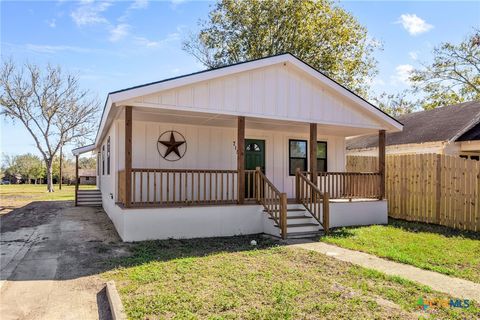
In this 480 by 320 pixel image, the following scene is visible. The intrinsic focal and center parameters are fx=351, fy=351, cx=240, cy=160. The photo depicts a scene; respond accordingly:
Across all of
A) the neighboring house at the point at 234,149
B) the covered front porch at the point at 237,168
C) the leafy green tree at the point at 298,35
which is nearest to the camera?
the neighboring house at the point at 234,149

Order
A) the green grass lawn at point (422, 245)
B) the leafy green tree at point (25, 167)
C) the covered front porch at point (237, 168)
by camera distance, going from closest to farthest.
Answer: the green grass lawn at point (422, 245)
the covered front porch at point (237, 168)
the leafy green tree at point (25, 167)

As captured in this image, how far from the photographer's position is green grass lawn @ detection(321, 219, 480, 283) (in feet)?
20.5

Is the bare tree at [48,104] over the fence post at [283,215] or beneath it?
over

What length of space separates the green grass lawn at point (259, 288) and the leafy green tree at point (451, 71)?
21.7m

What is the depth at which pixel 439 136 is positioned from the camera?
13.9 metres

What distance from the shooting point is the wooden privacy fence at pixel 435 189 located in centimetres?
954

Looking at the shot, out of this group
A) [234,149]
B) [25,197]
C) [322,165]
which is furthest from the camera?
[25,197]

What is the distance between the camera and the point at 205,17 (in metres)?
23.3

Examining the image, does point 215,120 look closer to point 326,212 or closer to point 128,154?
point 128,154

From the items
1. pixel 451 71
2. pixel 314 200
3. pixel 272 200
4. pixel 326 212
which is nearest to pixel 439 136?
pixel 314 200

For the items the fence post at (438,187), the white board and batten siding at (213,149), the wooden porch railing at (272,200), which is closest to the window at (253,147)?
the white board and batten siding at (213,149)

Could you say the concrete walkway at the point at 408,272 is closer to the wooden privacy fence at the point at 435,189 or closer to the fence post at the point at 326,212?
the fence post at the point at 326,212

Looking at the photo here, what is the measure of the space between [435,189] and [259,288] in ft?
26.1

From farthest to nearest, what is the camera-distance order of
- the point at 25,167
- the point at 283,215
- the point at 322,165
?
the point at 25,167
the point at 322,165
the point at 283,215
